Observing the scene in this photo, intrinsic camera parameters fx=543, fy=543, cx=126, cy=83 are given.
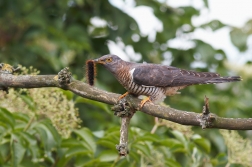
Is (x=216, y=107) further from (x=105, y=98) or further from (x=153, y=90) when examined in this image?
(x=105, y=98)

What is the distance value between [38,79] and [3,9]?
3.22 meters

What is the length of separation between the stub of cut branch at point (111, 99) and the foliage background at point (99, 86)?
0.45m

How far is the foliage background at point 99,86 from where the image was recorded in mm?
3309

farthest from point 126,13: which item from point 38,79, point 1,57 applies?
point 38,79

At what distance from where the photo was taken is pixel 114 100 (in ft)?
8.67

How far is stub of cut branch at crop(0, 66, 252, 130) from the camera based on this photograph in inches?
91.7

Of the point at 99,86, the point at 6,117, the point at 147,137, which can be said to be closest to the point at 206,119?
the point at 147,137

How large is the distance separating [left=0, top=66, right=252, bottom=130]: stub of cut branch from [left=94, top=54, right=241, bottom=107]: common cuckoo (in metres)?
0.34

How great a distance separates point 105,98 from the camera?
264 centimetres

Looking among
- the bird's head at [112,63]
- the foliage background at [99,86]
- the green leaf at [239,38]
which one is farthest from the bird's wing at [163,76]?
the green leaf at [239,38]

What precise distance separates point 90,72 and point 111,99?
0.34m

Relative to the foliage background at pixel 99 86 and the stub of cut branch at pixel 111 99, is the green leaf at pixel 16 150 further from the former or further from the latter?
the stub of cut branch at pixel 111 99

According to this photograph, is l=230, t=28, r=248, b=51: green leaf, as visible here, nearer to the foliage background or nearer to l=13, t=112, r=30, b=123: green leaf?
the foliage background

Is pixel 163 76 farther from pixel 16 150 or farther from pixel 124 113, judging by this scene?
pixel 16 150
